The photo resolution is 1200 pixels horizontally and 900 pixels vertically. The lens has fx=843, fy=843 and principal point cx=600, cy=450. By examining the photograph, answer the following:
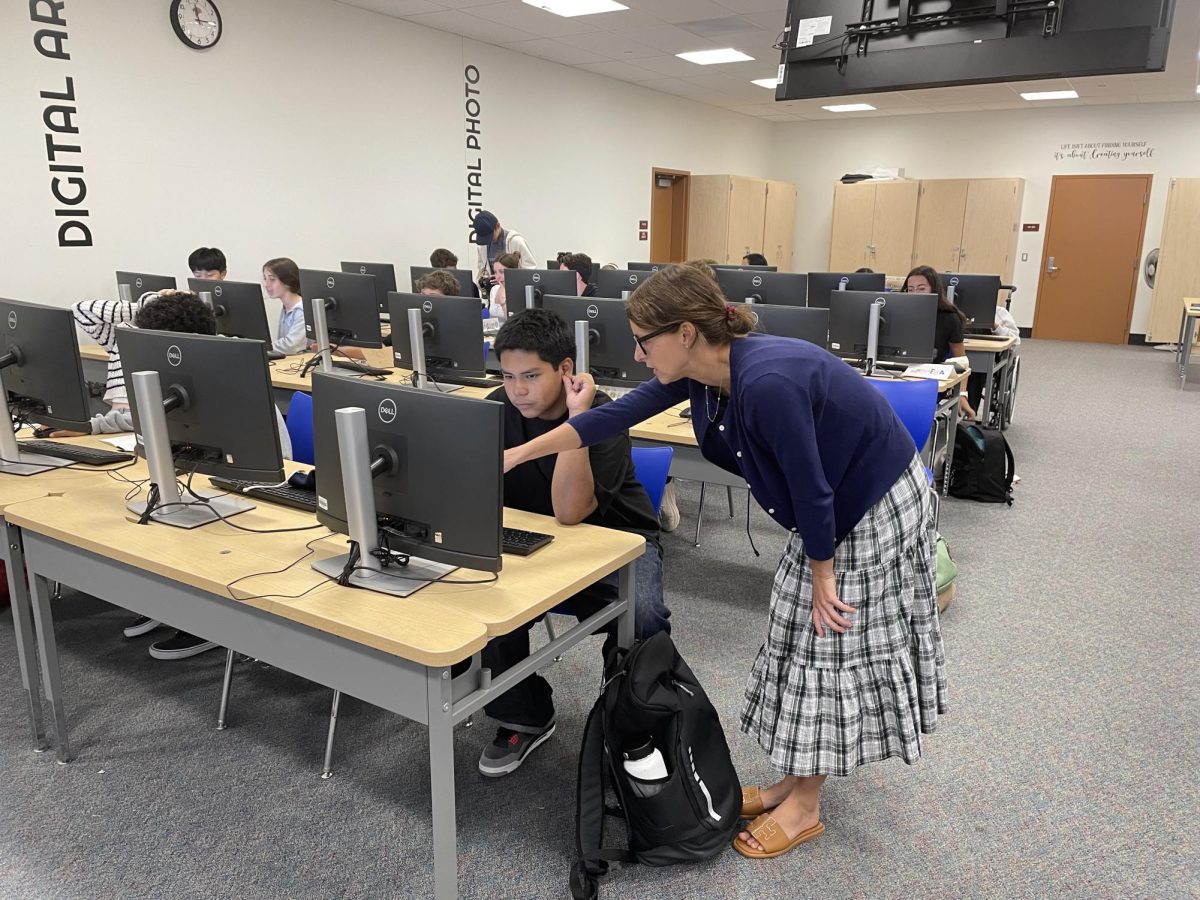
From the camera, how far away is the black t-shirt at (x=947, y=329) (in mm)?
4891

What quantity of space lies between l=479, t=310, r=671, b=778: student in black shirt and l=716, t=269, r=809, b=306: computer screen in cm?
274

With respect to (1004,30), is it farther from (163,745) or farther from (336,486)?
(163,745)

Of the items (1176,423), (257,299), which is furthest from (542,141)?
(1176,423)

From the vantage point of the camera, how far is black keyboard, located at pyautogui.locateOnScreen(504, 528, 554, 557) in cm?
192

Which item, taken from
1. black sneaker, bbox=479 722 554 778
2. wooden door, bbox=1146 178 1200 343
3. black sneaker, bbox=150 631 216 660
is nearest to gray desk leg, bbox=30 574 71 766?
black sneaker, bbox=150 631 216 660

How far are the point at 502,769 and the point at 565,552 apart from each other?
2.43ft

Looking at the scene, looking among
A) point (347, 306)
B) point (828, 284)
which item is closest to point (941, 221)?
point (828, 284)

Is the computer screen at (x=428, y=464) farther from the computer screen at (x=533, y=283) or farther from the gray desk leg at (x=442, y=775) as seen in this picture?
the computer screen at (x=533, y=283)

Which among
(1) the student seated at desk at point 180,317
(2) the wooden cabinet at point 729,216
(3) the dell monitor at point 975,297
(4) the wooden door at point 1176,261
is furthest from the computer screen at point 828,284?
(4) the wooden door at point 1176,261

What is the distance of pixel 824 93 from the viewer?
15.6 feet

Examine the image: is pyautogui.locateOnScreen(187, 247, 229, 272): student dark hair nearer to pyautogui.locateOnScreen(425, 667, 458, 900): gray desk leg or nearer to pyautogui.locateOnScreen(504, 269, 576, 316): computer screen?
pyautogui.locateOnScreen(504, 269, 576, 316): computer screen

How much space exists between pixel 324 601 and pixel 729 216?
35.2 feet

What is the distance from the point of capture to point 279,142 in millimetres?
6438

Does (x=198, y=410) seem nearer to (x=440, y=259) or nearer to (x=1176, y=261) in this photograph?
(x=440, y=259)
